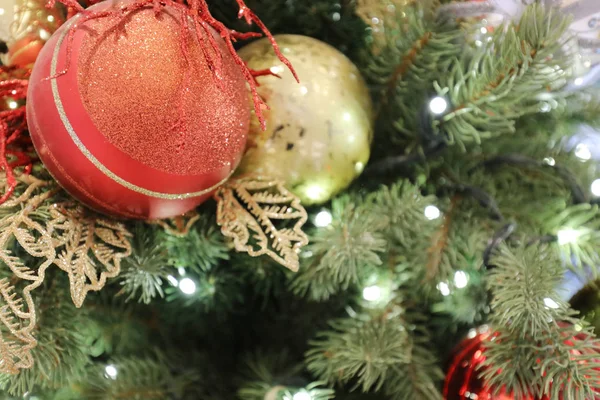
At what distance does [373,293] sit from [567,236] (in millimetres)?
201

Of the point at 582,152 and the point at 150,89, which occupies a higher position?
the point at 150,89

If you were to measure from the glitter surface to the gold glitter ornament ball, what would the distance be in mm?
80

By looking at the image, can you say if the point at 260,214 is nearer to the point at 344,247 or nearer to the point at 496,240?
the point at 344,247

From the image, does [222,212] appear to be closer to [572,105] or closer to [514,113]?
[514,113]

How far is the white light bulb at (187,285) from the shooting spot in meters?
0.53

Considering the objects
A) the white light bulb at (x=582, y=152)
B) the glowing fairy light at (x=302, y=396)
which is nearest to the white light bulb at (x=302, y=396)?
the glowing fairy light at (x=302, y=396)

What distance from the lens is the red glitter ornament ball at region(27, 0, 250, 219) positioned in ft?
1.16

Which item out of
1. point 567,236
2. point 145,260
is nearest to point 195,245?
point 145,260

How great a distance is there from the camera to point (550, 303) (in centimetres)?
41

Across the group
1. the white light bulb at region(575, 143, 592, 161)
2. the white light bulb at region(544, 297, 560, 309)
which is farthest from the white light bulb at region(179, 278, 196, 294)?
the white light bulb at region(575, 143, 592, 161)

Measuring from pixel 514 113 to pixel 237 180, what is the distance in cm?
27

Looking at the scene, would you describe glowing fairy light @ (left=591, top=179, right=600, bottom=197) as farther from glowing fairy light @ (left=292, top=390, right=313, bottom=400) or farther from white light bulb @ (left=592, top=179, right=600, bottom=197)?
glowing fairy light @ (left=292, top=390, right=313, bottom=400)

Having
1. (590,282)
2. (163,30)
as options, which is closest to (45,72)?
(163,30)

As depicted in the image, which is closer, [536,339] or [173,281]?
[536,339]
